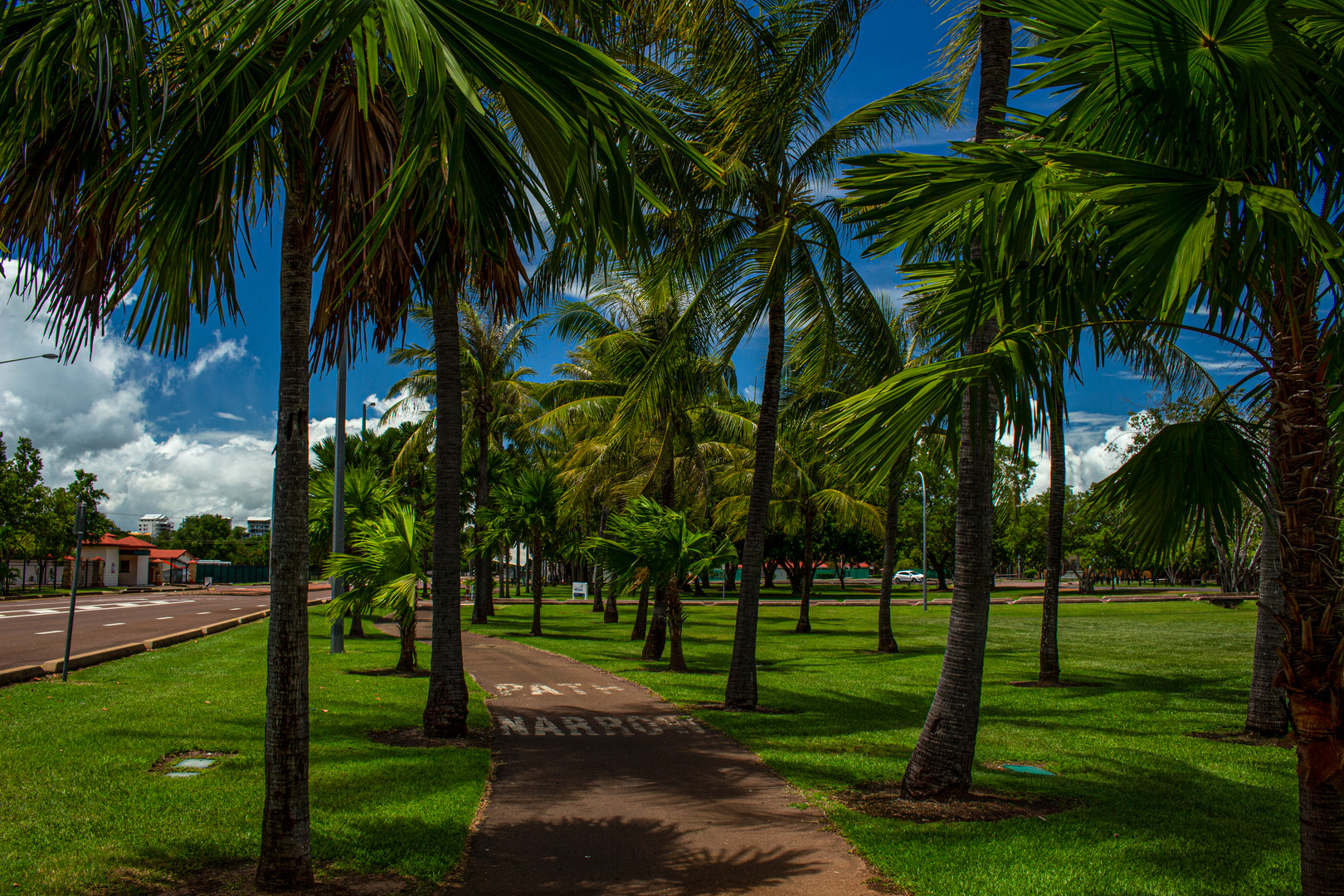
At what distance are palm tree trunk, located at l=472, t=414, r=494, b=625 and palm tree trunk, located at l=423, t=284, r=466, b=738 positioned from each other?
658 inches

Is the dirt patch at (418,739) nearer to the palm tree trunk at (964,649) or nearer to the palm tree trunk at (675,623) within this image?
the palm tree trunk at (964,649)

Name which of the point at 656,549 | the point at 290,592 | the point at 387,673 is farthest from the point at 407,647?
the point at 290,592

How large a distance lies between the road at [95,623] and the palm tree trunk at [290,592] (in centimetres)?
1301

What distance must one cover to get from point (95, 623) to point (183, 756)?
2180cm

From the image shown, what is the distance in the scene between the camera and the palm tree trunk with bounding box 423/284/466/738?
368 inches

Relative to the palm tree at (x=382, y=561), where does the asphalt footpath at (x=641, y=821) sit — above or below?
below

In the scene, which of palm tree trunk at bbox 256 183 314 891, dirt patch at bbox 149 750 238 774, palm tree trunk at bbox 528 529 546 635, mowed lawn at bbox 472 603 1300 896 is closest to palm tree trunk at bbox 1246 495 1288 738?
mowed lawn at bbox 472 603 1300 896

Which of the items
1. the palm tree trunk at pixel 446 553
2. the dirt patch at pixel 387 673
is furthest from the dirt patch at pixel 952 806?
the dirt patch at pixel 387 673

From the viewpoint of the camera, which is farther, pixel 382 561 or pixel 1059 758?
pixel 382 561

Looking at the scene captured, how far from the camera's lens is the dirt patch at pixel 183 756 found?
7520mm

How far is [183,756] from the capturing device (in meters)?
8.00

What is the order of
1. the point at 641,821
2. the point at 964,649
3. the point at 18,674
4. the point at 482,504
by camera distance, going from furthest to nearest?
the point at 482,504
the point at 18,674
the point at 964,649
the point at 641,821

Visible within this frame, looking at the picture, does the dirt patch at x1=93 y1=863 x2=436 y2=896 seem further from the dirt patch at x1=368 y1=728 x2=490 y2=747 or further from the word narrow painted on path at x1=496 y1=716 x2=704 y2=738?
the word narrow painted on path at x1=496 y1=716 x2=704 y2=738

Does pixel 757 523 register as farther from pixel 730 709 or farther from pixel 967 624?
pixel 967 624
